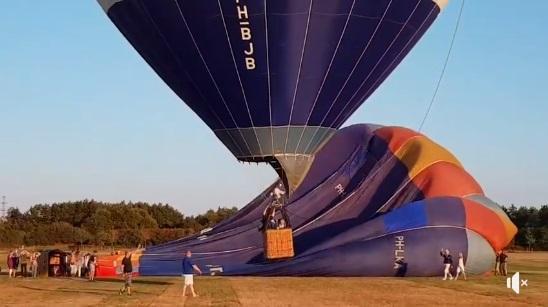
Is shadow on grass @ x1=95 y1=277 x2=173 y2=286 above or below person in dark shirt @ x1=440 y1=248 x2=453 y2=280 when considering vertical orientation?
below

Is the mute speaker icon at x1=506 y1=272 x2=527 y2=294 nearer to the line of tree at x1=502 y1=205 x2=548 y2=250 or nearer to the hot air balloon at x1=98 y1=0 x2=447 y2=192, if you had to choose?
the hot air balloon at x1=98 y1=0 x2=447 y2=192

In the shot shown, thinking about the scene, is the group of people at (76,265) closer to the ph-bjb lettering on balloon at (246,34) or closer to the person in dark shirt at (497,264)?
the ph-bjb lettering on balloon at (246,34)

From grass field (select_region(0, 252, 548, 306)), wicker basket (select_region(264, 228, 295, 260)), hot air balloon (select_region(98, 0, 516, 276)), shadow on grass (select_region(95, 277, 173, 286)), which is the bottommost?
grass field (select_region(0, 252, 548, 306))

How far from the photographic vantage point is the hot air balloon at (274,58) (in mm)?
17969

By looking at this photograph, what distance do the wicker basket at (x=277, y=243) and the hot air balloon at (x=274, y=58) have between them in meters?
1.08

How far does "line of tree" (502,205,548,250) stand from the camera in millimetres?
56562

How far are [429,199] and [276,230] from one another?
20.1 ft

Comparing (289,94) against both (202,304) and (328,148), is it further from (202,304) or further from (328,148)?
(328,148)

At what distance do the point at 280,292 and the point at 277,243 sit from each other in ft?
8.09

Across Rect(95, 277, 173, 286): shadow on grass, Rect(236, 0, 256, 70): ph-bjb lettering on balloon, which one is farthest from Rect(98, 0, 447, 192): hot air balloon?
Rect(95, 277, 173, 286): shadow on grass

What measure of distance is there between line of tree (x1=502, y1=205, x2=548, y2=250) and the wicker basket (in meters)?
38.3

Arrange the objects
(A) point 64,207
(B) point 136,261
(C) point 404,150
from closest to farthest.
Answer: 1. (B) point 136,261
2. (C) point 404,150
3. (A) point 64,207

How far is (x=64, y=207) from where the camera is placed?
80.2m

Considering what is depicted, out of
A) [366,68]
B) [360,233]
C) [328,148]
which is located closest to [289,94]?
[366,68]
